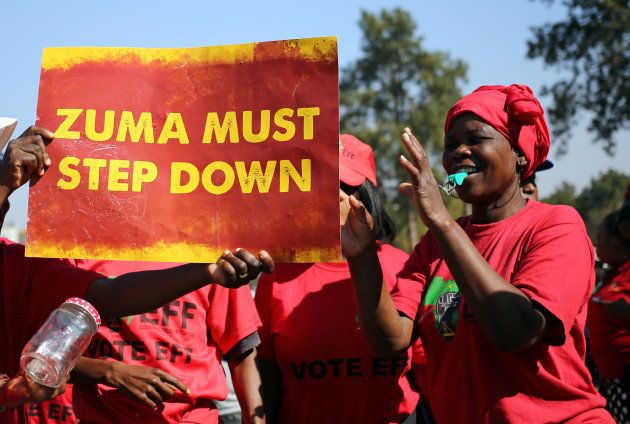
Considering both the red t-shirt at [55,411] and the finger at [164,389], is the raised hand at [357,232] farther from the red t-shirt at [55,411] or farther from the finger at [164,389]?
the red t-shirt at [55,411]

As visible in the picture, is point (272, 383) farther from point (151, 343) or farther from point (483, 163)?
point (483, 163)

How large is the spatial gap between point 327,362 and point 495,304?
1.27 m

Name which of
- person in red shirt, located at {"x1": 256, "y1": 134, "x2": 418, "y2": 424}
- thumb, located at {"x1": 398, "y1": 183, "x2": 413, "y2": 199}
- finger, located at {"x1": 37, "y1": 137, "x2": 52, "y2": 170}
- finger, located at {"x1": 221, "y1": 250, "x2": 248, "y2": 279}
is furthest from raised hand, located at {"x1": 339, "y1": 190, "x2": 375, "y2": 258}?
finger, located at {"x1": 37, "y1": 137, "x2": 52, "y2": 170}

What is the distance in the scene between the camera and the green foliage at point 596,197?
65.9 feet

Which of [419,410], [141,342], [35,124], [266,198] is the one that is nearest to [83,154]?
[35,124]

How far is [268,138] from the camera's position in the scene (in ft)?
9.23

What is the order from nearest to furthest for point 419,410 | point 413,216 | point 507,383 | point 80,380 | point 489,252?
point 507,383 < point 489,252 < point 80,380 < point 419,410 < point 413,216

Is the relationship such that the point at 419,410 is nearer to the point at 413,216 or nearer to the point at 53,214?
the point at 53,214

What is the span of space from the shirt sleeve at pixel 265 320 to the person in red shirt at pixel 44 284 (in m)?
0.57

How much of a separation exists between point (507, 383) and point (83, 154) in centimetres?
160

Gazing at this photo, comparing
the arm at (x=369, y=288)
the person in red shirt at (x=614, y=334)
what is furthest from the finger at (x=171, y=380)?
the person in red shirt at (x=614, y=334)

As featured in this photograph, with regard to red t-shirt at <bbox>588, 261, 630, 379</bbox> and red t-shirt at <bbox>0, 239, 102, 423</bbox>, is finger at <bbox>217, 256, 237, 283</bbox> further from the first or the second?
red t-shirt at <bbox>588, 261, 630, 379</bbox>

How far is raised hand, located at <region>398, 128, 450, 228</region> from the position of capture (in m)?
2.62

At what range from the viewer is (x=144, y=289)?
291 centimetres
